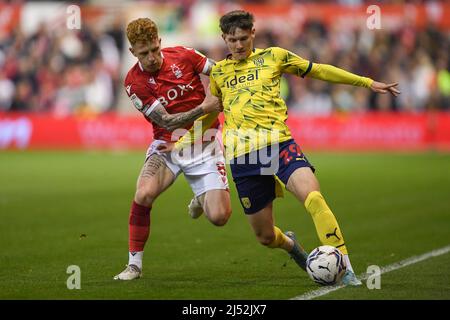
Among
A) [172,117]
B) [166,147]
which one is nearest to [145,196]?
[166,147]

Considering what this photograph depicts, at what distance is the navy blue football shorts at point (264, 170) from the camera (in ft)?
26.0

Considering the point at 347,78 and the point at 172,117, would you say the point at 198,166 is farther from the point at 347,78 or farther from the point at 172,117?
the point at 347,78

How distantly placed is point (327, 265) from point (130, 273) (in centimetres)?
196

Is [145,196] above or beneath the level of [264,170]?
beneath

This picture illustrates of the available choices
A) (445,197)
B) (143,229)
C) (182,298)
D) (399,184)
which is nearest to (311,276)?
(182,298)

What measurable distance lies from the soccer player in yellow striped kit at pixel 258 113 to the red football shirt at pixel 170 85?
661 mm

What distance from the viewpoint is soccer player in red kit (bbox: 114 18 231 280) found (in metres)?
8.62

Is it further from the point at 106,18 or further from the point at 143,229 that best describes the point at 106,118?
the point at 143,229

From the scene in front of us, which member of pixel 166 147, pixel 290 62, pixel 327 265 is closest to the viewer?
pixel 327 265

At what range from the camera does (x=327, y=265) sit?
7.49m

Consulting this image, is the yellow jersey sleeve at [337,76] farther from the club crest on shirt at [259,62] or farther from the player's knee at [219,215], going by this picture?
the player's knee at [219,215]

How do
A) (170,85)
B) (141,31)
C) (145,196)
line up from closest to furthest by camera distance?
(141,31), (145,196), (170,85)

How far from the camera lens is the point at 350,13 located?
2725 cm

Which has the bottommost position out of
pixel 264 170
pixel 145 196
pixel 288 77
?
pixel 145 196
